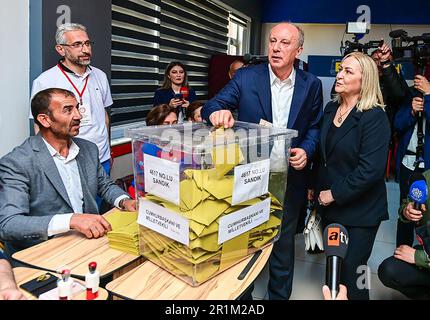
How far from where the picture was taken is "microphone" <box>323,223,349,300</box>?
124 cm

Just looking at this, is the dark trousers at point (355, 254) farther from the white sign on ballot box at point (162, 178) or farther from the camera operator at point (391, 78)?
the camera operator at point (391, 78)

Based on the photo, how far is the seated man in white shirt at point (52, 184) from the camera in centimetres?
160

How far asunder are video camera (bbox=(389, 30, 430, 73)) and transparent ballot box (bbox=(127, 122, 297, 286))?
202 centimetres

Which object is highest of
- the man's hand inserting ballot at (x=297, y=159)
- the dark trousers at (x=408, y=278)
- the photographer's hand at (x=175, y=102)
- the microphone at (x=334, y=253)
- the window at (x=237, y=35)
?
the window at (x=237, y=35)

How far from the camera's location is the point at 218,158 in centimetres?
123

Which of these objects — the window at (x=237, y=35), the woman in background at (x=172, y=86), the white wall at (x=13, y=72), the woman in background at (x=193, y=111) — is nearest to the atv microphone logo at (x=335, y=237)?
the white wall at (x=13, y=72)

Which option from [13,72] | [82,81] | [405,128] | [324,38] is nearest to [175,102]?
[82,81]

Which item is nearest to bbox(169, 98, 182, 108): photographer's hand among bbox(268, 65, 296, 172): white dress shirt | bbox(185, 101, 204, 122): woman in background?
bbox(185, 101, 204, 122): woman in background

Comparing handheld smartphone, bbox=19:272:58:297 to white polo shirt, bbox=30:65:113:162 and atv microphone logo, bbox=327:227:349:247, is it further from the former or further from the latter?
white polo shirt, bbox=30:65:113:162

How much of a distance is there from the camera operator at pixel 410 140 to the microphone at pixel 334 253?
1.77 meters

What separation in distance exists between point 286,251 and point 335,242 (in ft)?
3.30

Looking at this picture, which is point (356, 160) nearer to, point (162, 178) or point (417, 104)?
point (417, 104)

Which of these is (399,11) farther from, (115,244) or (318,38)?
(115,244)

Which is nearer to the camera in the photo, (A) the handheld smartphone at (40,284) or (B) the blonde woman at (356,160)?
(A) the handheld smartphone at (40,284)
